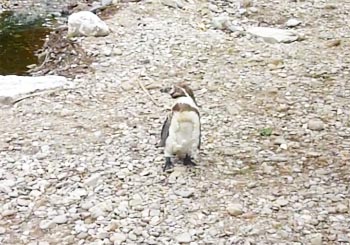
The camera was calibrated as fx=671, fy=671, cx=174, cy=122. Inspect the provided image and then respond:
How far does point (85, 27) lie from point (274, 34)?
1.57 metres

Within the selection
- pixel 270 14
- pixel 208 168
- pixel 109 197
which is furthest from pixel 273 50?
pixel 109 197

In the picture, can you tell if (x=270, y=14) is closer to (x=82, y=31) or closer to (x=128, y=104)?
(x=82, y=31)

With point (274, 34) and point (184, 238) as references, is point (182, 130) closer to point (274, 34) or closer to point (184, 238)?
point (184, 238)

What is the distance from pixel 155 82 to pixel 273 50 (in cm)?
116

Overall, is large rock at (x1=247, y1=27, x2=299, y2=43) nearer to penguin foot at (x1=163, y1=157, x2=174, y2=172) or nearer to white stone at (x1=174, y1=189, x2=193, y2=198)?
penguin foot at (x1=163, y1=157, x2=174, y2=172)

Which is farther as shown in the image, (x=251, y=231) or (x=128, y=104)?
(x=128, y=104)

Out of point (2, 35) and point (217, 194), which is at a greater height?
point (217, 194)

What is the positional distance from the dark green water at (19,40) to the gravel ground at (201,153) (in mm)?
791

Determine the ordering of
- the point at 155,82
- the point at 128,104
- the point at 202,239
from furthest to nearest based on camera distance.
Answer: the point at 155,82, the point at 128,104, the point at 202,239

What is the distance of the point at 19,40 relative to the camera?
6.37m

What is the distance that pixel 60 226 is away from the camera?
296cm

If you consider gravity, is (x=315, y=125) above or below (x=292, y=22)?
above

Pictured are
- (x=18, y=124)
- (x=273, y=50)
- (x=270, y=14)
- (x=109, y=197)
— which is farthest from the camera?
(x=270, y=14)

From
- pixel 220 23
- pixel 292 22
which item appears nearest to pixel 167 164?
pixel 220 23
